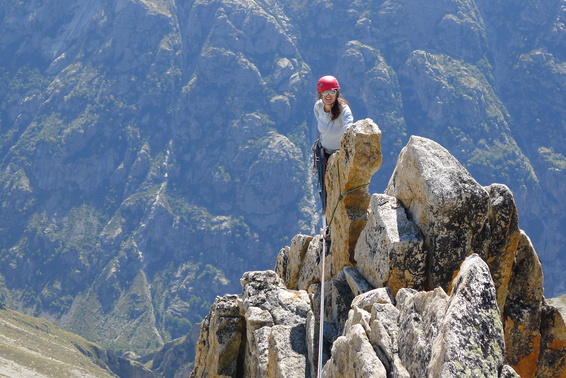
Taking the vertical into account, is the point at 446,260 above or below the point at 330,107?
below

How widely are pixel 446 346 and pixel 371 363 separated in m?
2.85

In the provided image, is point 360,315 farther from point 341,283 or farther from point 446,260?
point 341,283

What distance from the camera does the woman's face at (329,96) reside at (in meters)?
24.9

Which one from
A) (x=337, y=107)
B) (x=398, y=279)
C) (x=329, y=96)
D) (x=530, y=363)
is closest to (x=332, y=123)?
(x=337, y=107)

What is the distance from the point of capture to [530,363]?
22.7 metres

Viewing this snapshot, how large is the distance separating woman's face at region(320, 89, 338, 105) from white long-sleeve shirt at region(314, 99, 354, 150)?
89 cm

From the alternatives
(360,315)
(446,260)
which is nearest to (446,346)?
(360,315)

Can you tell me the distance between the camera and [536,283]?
2262 cm

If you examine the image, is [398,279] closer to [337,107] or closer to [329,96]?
[329,96]

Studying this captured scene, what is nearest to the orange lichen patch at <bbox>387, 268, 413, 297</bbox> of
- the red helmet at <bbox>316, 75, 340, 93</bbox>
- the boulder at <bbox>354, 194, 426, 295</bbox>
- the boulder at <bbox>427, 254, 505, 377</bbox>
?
the boulder at <bbox>354, 194, 426, 295</bbox>

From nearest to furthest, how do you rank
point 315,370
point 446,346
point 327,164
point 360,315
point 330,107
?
1. point 446,346
2. point 360,315
3. point 315,370
4. point 330,107
5. point 327,164

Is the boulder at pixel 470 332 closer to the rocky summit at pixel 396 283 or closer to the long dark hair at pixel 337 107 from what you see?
the rocky summit at pixel 396 283

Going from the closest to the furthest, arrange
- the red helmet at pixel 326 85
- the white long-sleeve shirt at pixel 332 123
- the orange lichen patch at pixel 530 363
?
the orange lichen patch at pixel 530 363 → the red helmet at pixel 326 85 → the white long-sleeve shirt at pixel 332 123

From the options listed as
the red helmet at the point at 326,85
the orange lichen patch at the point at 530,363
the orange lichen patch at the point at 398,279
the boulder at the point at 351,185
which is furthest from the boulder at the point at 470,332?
the red helmet at the point at 326,85
